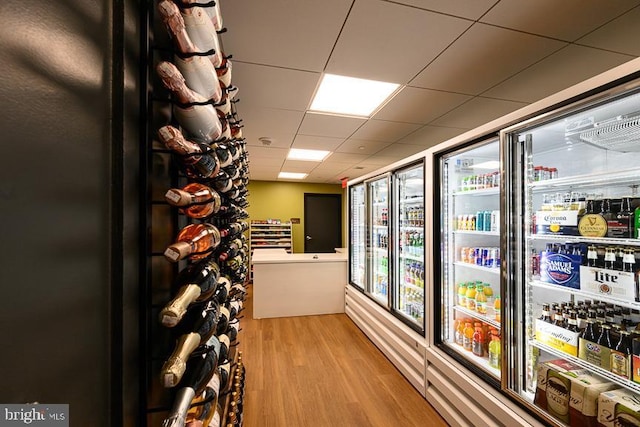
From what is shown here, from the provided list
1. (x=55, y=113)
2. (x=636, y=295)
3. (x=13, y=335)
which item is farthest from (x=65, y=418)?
(x=636, y=295)

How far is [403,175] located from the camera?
3137 mm

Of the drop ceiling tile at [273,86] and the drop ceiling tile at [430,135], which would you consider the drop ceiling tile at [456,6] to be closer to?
the drop ceiling tile at [273,86]

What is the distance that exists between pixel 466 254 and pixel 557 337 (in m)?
0.86

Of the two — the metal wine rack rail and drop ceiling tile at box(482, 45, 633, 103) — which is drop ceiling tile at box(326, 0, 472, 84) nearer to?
drop ceiling tile at box(482, 45, 633, 103)

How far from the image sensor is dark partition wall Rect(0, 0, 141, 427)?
0.34m

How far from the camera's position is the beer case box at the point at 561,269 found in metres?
1.52

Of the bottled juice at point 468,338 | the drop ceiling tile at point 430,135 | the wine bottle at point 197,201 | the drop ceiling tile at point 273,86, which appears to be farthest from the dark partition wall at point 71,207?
the drop ceiling tile at point 430,135

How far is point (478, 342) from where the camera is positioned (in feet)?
7.11

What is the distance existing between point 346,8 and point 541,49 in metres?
1.37

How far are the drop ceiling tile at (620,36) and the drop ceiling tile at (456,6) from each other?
0.79 meters

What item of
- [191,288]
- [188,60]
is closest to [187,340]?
[191,288]

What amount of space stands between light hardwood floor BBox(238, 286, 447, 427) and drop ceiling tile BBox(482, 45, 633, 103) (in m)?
2.69

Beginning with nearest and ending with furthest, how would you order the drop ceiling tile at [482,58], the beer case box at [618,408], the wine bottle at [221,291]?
the wine bottle at [221,291] < the beer case box at [618,408] < the drop ceiling tile at [482,58]

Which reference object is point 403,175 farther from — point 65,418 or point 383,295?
point 65,418
